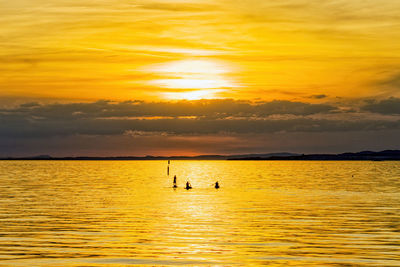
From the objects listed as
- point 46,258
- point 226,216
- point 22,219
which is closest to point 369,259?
point 46,258

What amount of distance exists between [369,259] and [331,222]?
17.9 m

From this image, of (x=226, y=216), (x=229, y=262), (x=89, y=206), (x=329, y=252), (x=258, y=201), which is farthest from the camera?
(x=258, y=201)

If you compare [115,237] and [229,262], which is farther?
[115,237]

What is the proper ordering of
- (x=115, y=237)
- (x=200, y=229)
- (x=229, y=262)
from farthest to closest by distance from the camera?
(x=200, y=229) → (x=115, y=237) → (x=229, y=262)

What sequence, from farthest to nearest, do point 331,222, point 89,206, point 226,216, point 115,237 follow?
point 89,206
point 226,216
point 331,222
point 115,237

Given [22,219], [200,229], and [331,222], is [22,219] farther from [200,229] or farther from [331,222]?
[331,222]

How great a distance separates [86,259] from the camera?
32281mm

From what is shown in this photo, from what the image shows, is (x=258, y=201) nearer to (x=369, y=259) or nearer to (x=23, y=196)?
(x=23, y=196)

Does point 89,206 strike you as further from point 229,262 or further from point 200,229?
point 229,262

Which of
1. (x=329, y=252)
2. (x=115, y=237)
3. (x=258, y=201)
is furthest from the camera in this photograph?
(x=258, y=201)

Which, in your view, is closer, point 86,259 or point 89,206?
point 86,259

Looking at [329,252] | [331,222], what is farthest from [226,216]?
[329,252]

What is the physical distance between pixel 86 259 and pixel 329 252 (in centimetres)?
1414

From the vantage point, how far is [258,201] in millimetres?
74250
